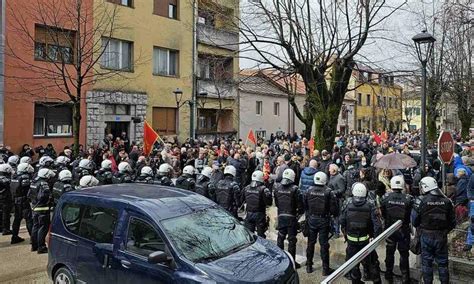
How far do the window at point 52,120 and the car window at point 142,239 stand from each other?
16.6 meters

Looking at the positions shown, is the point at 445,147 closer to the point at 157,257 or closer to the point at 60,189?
the point at 157,257

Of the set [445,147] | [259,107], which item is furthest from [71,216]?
[259,107]

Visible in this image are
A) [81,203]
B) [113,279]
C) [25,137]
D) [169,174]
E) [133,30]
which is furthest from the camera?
[133,30]

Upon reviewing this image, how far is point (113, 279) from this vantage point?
19.6 feet

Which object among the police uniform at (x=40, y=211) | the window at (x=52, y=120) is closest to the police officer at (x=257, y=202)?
the police uniform at (x=40, y=211)

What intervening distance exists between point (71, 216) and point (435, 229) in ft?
18.4

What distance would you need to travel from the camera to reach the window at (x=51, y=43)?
19.5 m

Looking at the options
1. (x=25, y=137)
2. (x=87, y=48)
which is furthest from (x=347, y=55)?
(x=25, y=137)

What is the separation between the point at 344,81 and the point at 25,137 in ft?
46.0

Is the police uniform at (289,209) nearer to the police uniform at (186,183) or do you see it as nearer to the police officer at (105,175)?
the police uniform at (186,183)

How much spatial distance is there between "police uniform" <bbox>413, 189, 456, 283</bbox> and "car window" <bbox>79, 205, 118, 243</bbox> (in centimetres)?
477

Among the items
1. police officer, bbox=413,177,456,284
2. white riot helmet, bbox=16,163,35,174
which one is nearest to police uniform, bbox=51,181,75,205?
white riot helmet, bbox=16,163,35,174

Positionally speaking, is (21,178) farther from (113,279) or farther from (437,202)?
(437,202)

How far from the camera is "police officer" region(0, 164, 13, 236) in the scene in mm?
10695
